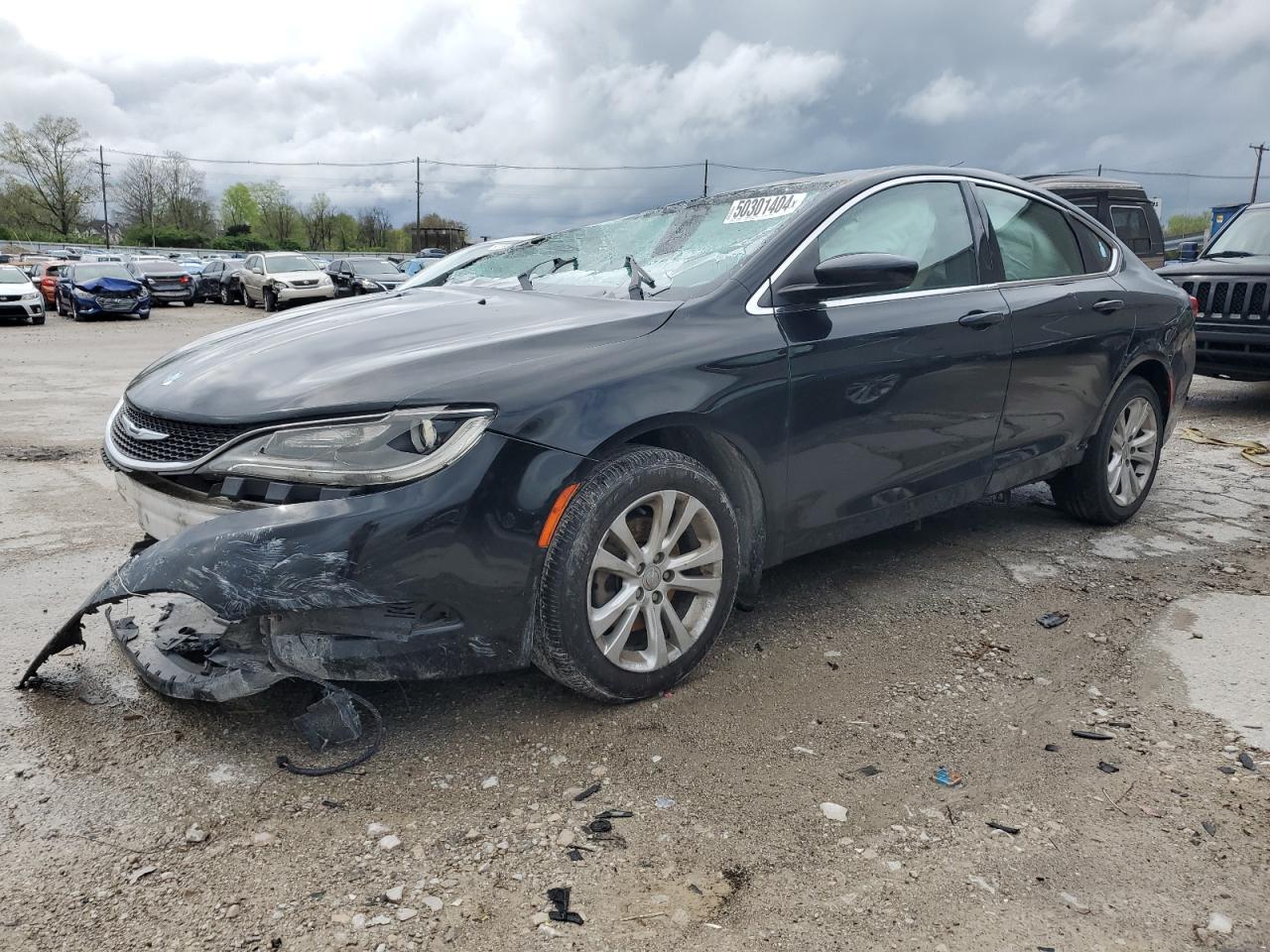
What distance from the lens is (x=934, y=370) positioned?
363 centimetres

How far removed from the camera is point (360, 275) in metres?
26.9

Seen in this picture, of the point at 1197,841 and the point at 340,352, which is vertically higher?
the point at 340,352

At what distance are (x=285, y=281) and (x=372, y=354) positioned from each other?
85.8 ft

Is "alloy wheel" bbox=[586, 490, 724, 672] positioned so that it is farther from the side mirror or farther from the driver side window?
the driver side window

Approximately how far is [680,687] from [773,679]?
318mm

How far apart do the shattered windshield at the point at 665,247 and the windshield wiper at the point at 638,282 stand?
19 millimetres

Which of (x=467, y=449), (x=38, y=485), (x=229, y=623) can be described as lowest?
(x=38, y=485)

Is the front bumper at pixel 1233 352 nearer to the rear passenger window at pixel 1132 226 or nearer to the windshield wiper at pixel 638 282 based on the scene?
the rear passenger window at pixel 1132 226

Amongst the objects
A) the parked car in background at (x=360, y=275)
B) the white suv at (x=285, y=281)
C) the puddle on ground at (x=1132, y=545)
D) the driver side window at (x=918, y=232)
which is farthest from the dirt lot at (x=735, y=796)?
the white suv at (x=285, y=281)

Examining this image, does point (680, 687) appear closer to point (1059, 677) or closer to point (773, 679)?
point (773, 679)

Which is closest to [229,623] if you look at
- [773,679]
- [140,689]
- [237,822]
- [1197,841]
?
[237,822]

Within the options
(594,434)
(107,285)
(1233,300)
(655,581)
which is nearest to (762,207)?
(594,434)

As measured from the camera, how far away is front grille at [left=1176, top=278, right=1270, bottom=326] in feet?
26.2

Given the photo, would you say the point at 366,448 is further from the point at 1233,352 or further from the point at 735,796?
the point at 1233,352
